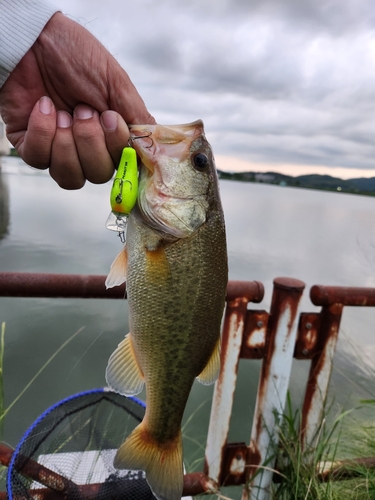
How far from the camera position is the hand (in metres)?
1.25

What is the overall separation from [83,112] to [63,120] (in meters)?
0.08

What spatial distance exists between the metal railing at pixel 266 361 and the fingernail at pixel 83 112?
1204 millimetres

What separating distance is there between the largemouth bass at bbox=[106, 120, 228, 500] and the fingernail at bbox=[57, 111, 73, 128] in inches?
9.1

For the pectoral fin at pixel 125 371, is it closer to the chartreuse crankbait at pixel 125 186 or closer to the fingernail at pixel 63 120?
the chartreuse crankbait at pixel 125 186

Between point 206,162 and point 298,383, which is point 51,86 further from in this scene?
point 298,383

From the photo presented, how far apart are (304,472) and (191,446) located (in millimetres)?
1868

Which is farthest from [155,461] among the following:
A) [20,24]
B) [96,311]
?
[96,311]

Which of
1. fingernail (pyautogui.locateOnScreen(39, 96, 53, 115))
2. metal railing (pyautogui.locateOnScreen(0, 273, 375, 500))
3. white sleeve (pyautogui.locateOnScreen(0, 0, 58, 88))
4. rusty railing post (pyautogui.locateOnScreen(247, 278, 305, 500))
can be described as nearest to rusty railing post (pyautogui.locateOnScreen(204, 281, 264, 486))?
metal railing (pyautogui.locateOnScreen(0, 273, 375, 500))

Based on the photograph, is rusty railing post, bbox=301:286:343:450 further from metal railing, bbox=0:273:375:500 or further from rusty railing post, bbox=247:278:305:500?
rusty railing post, bbox=247:278:305:500

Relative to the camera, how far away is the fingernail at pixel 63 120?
49.9 inches

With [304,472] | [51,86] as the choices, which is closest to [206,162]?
[51,86]

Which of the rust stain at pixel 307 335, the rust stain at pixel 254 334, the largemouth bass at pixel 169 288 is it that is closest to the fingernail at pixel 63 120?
the largemouth bass at pixel 169 288

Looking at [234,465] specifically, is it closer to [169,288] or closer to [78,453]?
[78,453]

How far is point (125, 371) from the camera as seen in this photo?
1447 mm
